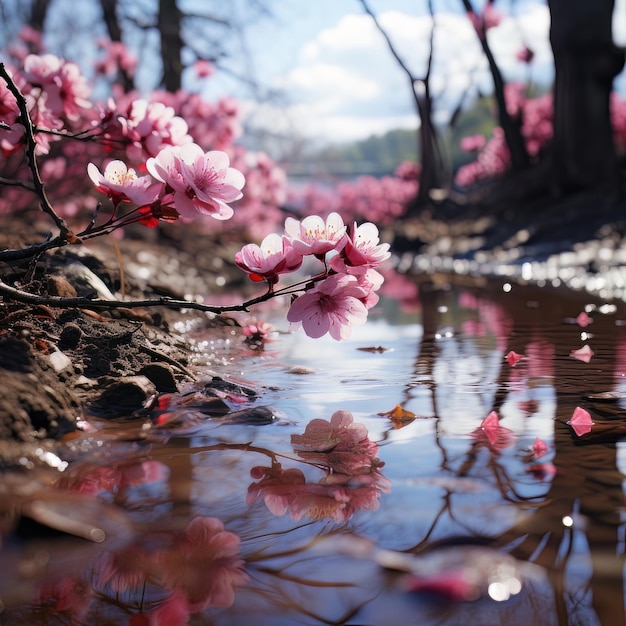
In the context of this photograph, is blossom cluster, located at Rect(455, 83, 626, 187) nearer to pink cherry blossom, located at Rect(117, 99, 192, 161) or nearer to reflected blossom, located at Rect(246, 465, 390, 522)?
pink cherry blossom, located at Rect(117, 99, 192, 161)

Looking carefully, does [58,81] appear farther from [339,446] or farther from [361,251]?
[339,446]

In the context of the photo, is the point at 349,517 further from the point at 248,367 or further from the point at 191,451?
the point at 248,367

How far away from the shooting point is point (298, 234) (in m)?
2.05

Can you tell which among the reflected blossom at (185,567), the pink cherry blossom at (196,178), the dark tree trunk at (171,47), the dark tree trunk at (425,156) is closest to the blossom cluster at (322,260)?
the pink cherry blossom at (196,178)

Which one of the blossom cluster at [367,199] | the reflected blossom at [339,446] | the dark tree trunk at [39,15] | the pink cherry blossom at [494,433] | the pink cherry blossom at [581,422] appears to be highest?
the dark tree trunk at [39,15]

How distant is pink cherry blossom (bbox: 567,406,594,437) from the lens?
6.28 ft

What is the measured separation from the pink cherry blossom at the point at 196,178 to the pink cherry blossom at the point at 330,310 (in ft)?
Result: 1.04

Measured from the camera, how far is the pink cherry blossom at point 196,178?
2.06 metres

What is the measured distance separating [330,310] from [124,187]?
2.15ft

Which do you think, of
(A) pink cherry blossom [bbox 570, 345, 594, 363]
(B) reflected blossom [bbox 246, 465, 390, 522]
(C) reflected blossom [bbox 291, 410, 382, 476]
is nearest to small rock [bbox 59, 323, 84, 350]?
(C) reflected blossom [bbox 291, 410, 382, 476]

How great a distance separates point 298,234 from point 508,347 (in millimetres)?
1629

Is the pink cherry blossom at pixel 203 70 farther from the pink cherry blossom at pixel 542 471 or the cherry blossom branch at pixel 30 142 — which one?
the pink cherry blossom at pixel 542 471

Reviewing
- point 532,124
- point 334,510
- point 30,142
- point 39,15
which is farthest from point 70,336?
point 532,124

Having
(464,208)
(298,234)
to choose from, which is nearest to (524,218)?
(464,208)
